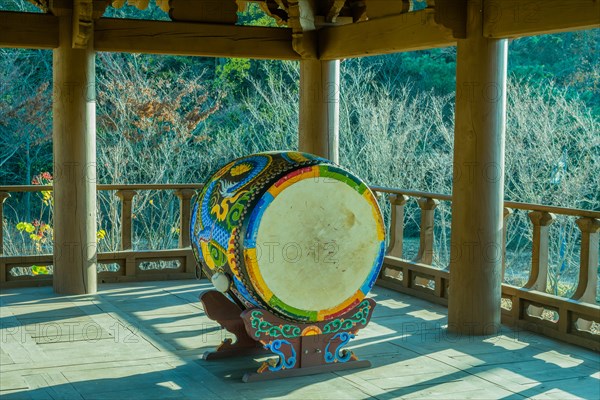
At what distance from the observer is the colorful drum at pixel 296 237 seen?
4.56 meters

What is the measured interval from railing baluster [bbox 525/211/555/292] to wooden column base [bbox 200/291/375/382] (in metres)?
1.61

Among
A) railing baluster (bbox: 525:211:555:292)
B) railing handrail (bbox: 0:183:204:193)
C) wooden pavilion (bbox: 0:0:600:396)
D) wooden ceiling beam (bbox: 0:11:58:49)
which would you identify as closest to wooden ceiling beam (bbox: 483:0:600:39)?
wooden pavilion (bbox: 0:0:600:396)

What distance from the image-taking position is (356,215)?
477cm

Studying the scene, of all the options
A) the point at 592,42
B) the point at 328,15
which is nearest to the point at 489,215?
the point at 328,15

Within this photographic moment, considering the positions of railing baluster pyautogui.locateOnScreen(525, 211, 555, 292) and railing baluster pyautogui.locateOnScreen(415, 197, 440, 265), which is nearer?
railing baluster pyautogui.locateOnScreen(525, 211, 555, 292)

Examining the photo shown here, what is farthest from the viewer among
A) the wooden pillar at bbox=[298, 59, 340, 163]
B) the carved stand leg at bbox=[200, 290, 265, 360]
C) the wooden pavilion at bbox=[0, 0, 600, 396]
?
the wooden pillar at bbox=[298, 59, 340, 163]

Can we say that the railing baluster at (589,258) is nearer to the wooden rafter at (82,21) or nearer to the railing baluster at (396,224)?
the railing baluster at (396,224)

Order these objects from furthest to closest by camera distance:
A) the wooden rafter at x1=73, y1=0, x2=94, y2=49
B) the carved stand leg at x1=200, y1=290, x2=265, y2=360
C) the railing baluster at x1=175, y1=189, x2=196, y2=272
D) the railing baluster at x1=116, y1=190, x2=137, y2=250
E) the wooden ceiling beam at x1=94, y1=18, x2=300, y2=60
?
the railing baluster at x1=175, y1=189, x2=196, y2=272, the railing baluster at x1=116, y1=190, x2=137, y2=250, the wooden ceiling beam at x1=94, y1=18, x2=300, y2=60, the wooden rafter at x1=73, y1=0, x2=94, y2=49, the carved stand leg at x1=200, y1=290, x2=265, y2=360

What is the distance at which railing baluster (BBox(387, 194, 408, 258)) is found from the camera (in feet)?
24.2

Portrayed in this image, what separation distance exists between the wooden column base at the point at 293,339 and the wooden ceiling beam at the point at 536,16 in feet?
6.11

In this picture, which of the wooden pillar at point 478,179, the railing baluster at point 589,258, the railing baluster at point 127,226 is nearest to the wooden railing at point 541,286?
the railing baluster at point 589,258

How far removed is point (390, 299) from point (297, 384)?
96.7 inches

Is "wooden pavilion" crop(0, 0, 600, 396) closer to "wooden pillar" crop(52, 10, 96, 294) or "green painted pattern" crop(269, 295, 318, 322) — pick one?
"wooden pillar" crop(52, 10, 96, 294)

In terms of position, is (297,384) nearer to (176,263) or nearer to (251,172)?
(251,172)
